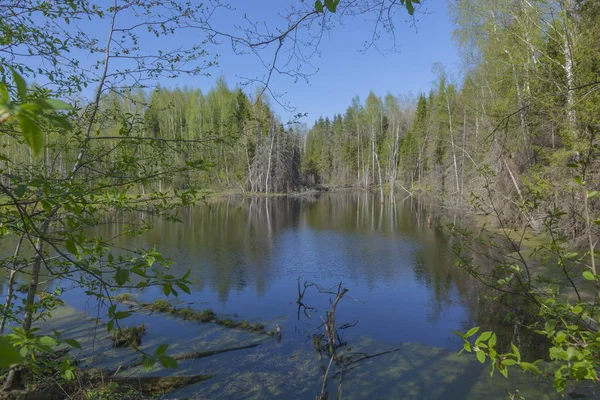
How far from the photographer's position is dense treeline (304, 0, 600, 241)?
14.5 ft

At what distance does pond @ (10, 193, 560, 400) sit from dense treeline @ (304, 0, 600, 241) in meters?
2.60

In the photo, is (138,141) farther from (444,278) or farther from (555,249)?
(444,278)

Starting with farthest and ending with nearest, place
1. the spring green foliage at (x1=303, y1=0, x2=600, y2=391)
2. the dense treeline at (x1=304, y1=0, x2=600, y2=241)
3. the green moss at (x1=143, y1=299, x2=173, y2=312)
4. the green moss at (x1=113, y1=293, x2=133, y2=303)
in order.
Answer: the green moss at (x1=113, y1=293, x2=133, y2=303) < the green moss at (x1=143, y1=299, x2=173, y2=312) < the dense treeline at (x1=304, y1=0, x2=600, y2=241) < the spring green foliage at (x1=303, y1=0, x2=600, y2=391)

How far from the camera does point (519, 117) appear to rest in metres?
10.6

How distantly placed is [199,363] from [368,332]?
353 cm

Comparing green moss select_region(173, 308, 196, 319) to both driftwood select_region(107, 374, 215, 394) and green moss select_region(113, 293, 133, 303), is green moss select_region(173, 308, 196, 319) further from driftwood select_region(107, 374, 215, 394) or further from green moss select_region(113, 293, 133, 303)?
driftwood select_region(107, 374, 215, 394)

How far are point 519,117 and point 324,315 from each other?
301 inches

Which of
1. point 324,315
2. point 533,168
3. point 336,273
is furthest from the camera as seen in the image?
point 336,273

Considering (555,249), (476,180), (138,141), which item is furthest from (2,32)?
(476,180)

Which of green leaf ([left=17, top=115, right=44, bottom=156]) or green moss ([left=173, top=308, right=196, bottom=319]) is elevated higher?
green leaf ([left=17, top=115, right=44, bottom=156])

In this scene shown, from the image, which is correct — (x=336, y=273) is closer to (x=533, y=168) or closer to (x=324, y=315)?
(x=324, y=315)

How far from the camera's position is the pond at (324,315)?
5.93 meters

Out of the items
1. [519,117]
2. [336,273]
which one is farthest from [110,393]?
[519,117]

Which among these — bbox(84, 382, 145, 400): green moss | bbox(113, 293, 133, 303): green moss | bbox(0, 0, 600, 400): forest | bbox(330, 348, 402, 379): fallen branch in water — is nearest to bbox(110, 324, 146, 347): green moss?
bbox(0, 0, 600, 400): forest
